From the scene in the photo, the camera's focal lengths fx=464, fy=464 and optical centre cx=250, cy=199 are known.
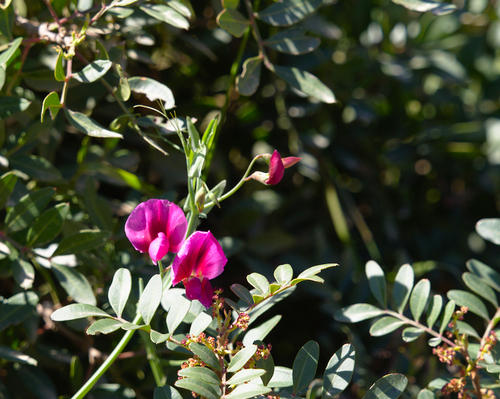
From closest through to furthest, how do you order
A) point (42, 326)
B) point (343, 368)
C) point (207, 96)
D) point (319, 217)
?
point (343, 368) < point (42, 326) < point (207, 96) < point (319, 217)

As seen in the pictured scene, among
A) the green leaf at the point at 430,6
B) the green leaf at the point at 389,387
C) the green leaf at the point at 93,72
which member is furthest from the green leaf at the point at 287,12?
the green leaf at the point at 389,387

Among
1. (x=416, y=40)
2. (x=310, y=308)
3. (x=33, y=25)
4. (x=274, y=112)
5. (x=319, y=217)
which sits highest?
(x=33, y=25)

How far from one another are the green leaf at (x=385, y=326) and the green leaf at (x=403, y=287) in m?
0.03

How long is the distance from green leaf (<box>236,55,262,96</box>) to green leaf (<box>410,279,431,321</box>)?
0.34 m

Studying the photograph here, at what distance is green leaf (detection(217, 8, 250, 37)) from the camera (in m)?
0.64

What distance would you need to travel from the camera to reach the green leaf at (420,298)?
565 mm

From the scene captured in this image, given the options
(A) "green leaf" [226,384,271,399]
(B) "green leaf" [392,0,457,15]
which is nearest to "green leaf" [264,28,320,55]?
(B) "green leaf" [392,0,457,15]

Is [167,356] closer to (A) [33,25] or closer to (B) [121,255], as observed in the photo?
(B) [121,255]

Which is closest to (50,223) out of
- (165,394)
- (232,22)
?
(165,394)

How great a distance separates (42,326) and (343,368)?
52 cm

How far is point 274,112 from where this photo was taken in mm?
1013

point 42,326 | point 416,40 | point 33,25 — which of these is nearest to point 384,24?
point 416,40

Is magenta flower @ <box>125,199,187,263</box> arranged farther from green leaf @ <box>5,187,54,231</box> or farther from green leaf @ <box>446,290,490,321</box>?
green leaf @ <box>446,290,490,321</box>

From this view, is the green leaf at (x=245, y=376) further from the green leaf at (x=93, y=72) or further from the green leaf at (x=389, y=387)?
the green leaf at (x=93, y=72)
